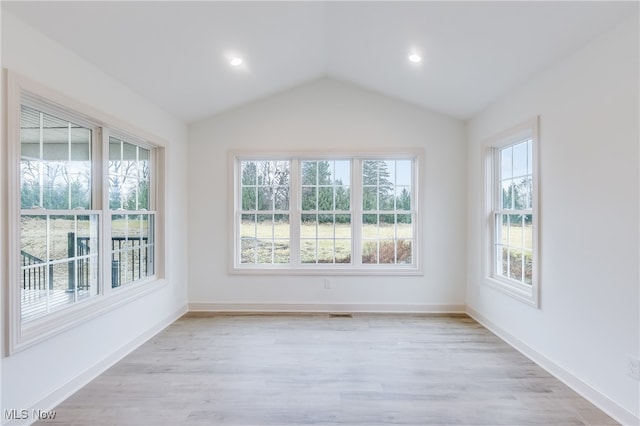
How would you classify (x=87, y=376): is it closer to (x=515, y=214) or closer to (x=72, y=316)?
(x=72, y=316)

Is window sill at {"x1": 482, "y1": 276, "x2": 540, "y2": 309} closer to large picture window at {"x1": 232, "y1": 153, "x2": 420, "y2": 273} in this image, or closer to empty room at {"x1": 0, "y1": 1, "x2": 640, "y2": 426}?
empty room at {"x1": 0, "y1": 1, "x2": 640, "y2": 426}

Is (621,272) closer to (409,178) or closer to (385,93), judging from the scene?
(409,178)

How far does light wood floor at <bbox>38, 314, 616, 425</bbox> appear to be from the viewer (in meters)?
2.09

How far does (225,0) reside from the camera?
7.75 feet

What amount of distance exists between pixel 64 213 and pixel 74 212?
0.08 metres

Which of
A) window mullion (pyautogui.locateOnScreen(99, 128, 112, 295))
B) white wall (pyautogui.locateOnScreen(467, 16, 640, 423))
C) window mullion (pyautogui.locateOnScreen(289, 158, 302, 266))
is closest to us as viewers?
white wall (pyautogui.locateOnScreen(467, 16, 640, 423))

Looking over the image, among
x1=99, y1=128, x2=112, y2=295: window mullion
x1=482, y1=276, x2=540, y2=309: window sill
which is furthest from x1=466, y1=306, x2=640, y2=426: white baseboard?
x1=99, y1=128, x2=112, y2=295: window mullion

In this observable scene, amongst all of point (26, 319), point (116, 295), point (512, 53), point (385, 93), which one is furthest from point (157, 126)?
point (512, 53)

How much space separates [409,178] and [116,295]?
11.6 feet

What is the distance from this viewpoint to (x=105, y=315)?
9.03ft

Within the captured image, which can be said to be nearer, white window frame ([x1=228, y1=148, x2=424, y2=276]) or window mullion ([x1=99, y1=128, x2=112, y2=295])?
window mullion ([x1=99, y1=128, x2=112, y2=295])

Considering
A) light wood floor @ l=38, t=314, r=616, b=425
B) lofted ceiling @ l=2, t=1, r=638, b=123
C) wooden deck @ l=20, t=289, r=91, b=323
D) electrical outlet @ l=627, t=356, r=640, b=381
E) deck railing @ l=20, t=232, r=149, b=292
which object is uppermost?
lofted ceiling @ l=2, t=1, r=638, b=123

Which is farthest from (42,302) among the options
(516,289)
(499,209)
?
(499,209)

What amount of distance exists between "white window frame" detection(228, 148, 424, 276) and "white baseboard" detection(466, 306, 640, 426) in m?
1.29
